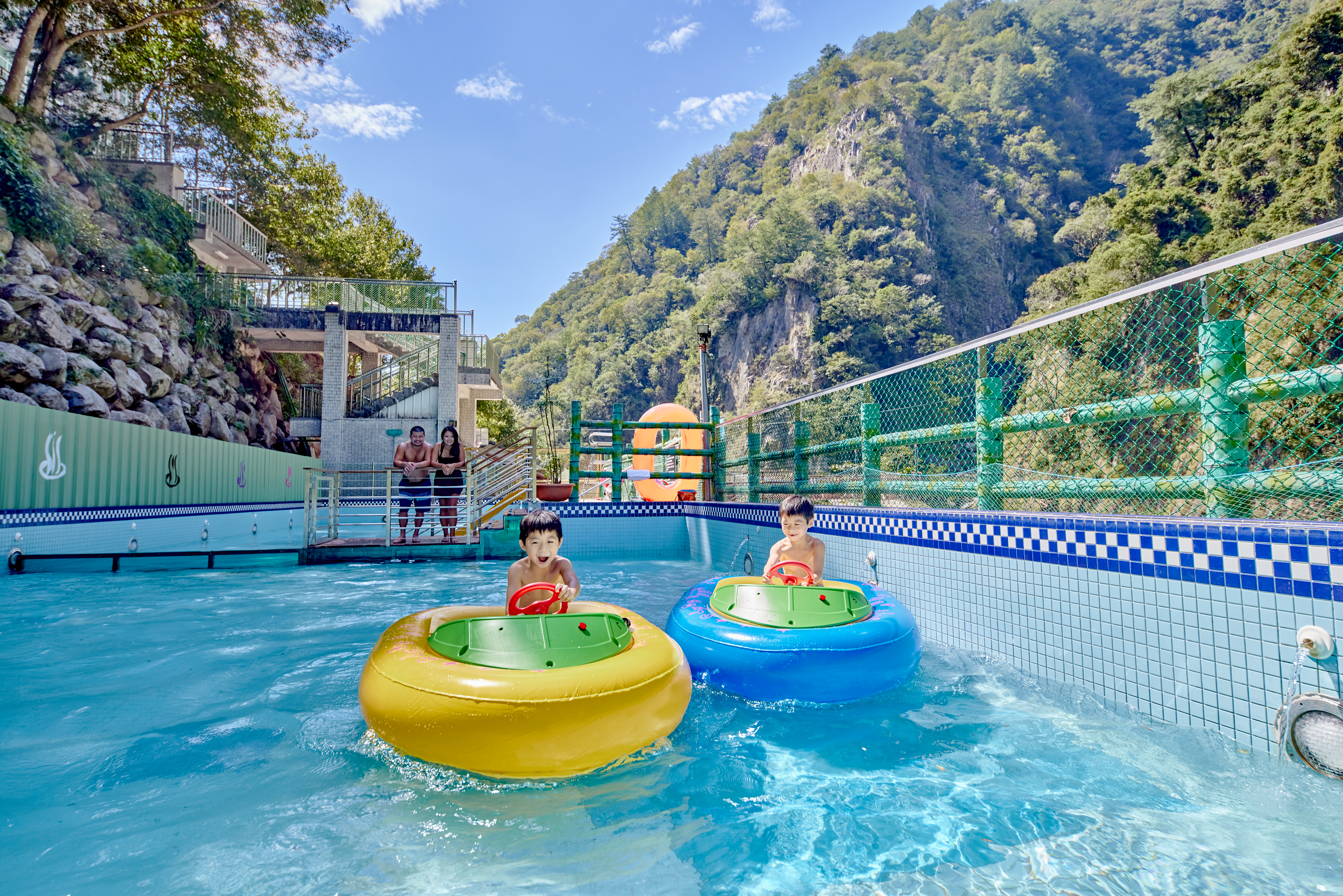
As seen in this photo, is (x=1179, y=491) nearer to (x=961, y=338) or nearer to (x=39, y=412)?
(x=39, y=412)

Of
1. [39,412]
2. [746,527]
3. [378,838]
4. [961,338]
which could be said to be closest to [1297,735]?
[378,838]

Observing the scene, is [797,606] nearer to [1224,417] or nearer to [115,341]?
[1224,417]

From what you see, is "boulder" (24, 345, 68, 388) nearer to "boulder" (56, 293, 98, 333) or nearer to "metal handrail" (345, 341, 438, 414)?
"boulder" (56, 293, 98, 333)

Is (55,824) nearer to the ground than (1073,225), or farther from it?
nearer to the ground

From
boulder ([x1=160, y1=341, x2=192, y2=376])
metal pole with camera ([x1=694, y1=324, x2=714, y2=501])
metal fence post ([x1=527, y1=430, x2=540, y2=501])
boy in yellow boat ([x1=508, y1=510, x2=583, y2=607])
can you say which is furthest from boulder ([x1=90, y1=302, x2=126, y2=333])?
boy in yellow boat ([x1=508, y1=510, x2=583, y2=607])

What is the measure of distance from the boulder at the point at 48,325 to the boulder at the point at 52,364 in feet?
0.59

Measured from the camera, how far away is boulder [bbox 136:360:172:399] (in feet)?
40.8

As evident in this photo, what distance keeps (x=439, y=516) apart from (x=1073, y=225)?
186ft

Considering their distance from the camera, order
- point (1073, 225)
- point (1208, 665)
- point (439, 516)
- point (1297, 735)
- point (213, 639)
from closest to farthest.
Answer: point (1297, 735)
point (1208, 665)
point (213, 639)
point (439, 516)
point (1073, 225)

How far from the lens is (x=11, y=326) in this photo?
9609mm

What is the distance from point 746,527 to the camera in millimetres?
7547

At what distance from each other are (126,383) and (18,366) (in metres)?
2.46

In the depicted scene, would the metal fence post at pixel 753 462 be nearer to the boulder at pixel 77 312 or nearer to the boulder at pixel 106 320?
the boulder at pixel 77 312

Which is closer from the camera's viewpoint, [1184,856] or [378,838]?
[1184,856]
